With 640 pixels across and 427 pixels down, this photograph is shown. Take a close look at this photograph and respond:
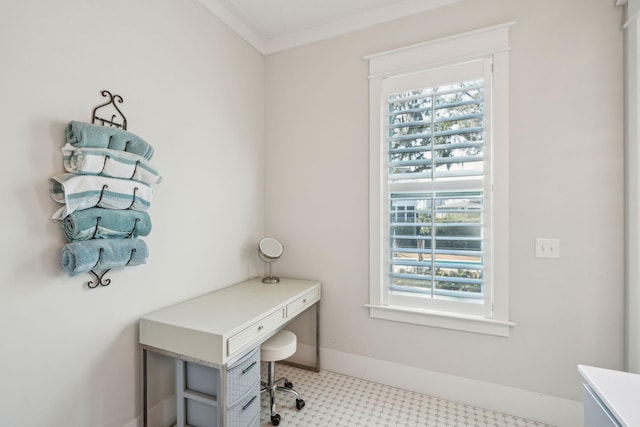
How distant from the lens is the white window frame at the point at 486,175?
1.86 metres

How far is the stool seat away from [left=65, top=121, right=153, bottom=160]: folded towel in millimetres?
1306

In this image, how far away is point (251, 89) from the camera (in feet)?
8.17

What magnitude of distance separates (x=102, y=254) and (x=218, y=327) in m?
0.61

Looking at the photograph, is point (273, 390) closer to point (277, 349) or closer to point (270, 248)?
point (277, 349)

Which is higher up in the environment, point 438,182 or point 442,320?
point 438,182

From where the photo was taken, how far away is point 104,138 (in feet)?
4.38

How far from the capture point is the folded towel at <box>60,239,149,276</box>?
4.06 ft

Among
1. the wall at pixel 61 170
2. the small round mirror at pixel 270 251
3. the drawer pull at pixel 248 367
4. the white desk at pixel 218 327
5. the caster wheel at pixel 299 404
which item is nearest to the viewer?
the wall at pixel 61 170

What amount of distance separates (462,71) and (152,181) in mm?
1984

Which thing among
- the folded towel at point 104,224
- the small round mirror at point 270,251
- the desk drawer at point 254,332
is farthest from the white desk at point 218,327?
the folded towel at point 104,224

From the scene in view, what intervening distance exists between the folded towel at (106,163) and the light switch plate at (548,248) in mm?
2232

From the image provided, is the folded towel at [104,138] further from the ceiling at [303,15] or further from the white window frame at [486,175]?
the white window frame at [486,175]

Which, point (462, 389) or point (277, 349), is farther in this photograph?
point (462, 389)

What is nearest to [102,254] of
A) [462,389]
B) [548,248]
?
[462,389]
